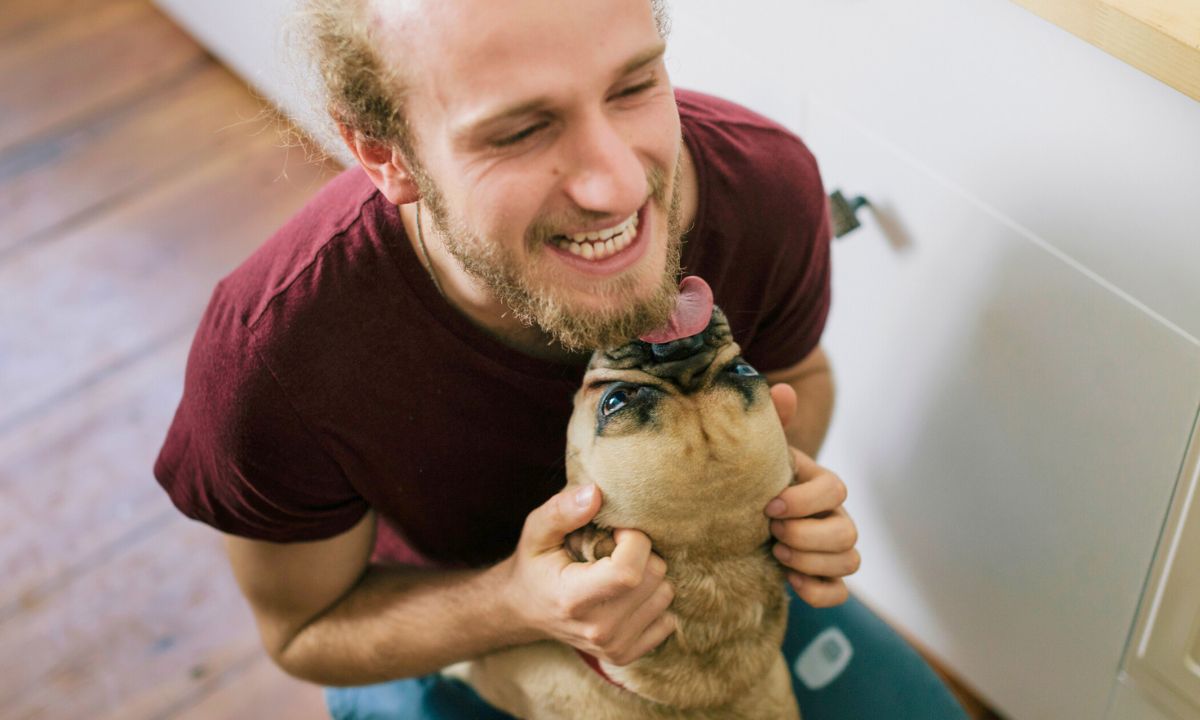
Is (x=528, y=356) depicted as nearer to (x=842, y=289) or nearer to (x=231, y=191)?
(x=842, y=289)

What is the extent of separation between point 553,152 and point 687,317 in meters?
0.21

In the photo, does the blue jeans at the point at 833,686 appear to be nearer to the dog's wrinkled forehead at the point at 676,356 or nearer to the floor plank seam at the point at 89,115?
the dog's wrinkled forehead at the point at 676,356

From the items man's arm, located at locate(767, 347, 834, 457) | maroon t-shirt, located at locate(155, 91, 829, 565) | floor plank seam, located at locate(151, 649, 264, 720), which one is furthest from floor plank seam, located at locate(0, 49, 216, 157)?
man's arm, located at locate(767, 347, 834, 457)

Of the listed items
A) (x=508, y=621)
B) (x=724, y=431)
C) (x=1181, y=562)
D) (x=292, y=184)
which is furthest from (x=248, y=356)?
(x=292, y=184)

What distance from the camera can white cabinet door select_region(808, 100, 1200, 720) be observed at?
1.26 meters

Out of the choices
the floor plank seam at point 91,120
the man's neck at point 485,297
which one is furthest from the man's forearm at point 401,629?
the floor plank seam at point 91,120

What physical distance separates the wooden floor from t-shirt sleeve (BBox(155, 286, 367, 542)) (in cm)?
86

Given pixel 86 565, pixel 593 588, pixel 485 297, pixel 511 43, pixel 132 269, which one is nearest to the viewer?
pixel 511 43

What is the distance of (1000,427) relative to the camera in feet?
4.80

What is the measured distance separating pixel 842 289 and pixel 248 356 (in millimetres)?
786

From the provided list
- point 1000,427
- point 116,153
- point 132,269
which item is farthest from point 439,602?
point 116,153

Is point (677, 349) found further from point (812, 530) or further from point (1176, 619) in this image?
point (1176, 619)

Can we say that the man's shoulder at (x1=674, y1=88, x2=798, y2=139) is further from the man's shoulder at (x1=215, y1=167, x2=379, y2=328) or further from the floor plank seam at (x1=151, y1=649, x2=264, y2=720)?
the floor plank seam at (x1=151, y1=649, x2=264, y2=720)

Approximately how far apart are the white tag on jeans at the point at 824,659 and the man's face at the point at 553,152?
0.54m
